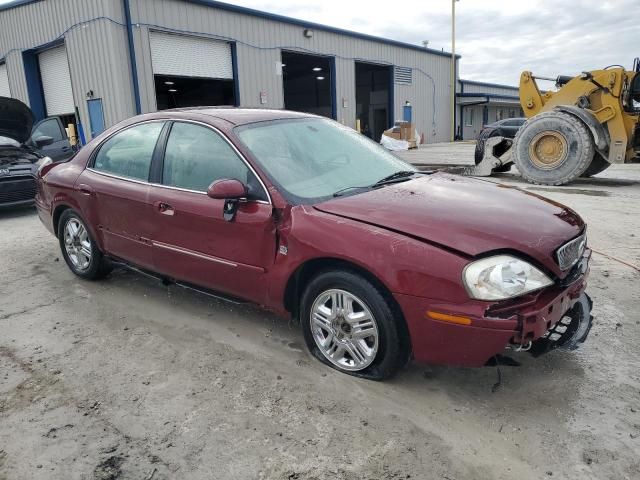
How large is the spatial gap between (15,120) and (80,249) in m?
5.97

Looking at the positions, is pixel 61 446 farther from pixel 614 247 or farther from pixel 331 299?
pixel 614 247

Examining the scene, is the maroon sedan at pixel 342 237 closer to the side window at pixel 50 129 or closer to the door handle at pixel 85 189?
the door handle at pixel 85 189

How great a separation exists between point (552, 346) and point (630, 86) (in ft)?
28.5

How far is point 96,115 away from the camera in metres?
14.6

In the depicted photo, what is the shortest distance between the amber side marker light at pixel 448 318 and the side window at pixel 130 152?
2387mm

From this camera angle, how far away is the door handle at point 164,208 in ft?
11.0

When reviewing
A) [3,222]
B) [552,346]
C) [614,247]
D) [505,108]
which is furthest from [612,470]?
[505,108]

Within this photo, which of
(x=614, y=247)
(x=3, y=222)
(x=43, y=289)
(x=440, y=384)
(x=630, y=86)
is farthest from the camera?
(x=630, y=86)

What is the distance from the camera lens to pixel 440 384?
270 centimetres

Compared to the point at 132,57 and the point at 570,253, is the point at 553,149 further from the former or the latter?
the point at 132,57

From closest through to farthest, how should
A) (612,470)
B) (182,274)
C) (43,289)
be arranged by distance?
(612,470), (182,274), (43,289)

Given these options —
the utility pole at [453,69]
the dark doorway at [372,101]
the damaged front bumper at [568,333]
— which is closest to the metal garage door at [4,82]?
the dark doorway at [372,101]

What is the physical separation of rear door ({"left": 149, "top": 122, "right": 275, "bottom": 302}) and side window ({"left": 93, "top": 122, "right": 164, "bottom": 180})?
0.22 meters

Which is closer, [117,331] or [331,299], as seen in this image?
[331,299]
